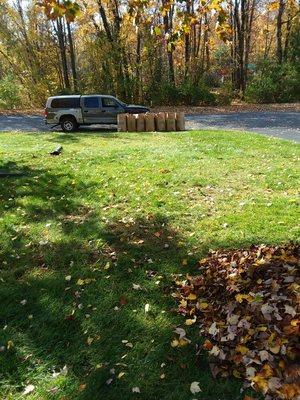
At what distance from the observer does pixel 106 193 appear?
7703mm

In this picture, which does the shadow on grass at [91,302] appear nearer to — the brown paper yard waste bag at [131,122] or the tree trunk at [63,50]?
the brown paper yard waste bag at [131,122]

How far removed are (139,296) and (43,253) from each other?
5.69ft

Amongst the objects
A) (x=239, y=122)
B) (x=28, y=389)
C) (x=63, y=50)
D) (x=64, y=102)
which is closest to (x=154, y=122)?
(x=64, y=102)

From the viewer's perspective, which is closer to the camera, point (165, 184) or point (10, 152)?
point (165, 184)

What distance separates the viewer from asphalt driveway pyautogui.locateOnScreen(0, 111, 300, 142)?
16.8 m

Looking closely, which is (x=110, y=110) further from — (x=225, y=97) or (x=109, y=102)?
(x=225, y=97)

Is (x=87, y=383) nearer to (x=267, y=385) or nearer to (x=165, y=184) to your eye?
(x=267, y=385)

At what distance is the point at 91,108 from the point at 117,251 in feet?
44.6

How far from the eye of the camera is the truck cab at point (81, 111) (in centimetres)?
1786

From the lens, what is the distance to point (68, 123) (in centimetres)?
1802

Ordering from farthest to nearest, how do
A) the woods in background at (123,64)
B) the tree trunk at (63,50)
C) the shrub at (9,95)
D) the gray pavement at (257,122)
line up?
the tree trunk at (63,50), the shrub at (9,95), the woods in background at (123,64), the gray pavement at (257,122)

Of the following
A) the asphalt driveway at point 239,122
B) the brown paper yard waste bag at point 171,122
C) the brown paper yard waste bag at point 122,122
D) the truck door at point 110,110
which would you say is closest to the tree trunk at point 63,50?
the asphalt driveway at point 239,122

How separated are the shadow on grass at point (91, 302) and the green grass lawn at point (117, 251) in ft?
0.04

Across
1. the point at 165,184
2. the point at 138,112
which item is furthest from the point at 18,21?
the point at 165,184
